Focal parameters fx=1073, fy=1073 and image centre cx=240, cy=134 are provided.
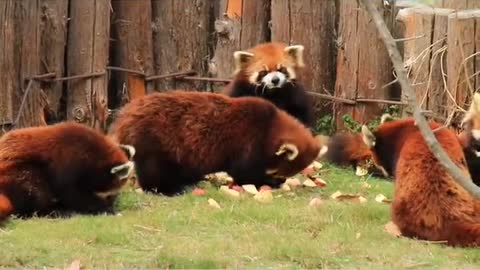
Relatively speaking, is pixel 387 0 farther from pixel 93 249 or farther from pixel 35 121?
pixel 93 249

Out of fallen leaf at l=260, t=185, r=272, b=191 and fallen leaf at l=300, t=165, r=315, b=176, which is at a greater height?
fallen leaf at l=300, t=165, r=315, b=176

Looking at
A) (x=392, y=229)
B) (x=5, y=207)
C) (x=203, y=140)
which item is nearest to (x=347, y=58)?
(x=203, y=140)

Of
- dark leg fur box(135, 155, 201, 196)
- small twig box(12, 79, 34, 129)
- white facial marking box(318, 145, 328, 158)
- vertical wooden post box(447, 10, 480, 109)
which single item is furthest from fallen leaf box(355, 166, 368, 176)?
small twig box(12, 79, 34, 129)

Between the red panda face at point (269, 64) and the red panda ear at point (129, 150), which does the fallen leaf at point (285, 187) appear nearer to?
the red panda ear at point (129, 150)

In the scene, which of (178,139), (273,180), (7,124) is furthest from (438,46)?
(7,124)

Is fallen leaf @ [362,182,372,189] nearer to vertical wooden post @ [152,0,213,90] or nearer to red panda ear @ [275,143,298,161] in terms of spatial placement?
red panda ear @ [275,143,298,161]

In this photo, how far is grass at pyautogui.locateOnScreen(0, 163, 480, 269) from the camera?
6848 millimetres

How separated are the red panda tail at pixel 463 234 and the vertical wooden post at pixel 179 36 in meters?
5.31

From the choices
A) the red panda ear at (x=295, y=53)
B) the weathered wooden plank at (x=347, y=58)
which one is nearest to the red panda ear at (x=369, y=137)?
the red panda ear at (x=295, y=53)

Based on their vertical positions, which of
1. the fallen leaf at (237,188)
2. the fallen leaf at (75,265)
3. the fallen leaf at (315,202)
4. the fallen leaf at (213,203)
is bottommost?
the fallen leaf at (75,265)

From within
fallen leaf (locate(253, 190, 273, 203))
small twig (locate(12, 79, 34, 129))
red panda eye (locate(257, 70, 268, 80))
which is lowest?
fallen leaf (locate(253, 190, 273, 203))

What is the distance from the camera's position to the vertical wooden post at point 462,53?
33.2 feet

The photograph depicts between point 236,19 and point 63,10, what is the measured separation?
6.18ft

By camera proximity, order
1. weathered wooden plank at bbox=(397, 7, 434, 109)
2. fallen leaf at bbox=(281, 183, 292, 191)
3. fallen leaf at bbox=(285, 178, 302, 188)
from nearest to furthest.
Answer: fallen leaf at bbox=(281, 183, 292, 191)
fallen leaf at bbox=(285, 178, 302, 188)
weathered wooden plank at bbox=(397, 7, 434, 109)
